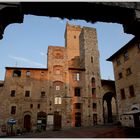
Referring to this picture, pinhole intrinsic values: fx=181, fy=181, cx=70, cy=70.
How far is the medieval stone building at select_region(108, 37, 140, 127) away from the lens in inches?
843

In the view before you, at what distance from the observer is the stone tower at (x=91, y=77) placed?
32062mm

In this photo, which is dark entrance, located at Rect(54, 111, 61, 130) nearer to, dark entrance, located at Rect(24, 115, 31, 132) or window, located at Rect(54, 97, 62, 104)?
window, located at Rect(54, 97, 62, 104)

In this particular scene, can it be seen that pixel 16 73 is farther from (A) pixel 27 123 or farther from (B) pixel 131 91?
(B) pixel 131 91

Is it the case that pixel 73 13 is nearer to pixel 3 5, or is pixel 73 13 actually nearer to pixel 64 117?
pixel 3 5

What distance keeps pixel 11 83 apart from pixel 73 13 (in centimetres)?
2826

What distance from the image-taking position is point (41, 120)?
29906mm

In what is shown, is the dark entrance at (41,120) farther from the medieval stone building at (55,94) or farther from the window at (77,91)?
the window at (77,91)

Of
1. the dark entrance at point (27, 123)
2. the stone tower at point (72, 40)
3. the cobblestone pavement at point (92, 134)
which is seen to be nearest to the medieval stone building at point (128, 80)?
the cobblestone pavement at point (92, 134)

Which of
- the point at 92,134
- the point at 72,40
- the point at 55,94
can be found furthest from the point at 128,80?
the point at 72,40

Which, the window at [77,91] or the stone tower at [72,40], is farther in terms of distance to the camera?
the stone tower at [72,40]

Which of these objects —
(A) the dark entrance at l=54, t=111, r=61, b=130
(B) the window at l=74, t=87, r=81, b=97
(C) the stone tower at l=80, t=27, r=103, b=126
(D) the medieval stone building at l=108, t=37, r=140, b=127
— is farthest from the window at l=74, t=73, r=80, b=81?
(D) the medieval stone building at l=108, t=37, r=140, b=127

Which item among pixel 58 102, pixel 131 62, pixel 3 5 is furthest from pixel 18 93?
pixel 3 5

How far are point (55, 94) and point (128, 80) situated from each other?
1344 cm

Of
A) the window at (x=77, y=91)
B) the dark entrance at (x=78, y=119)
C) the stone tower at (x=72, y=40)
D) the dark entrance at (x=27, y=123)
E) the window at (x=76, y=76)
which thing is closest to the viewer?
the dark entrance at (x=27, y=123)
